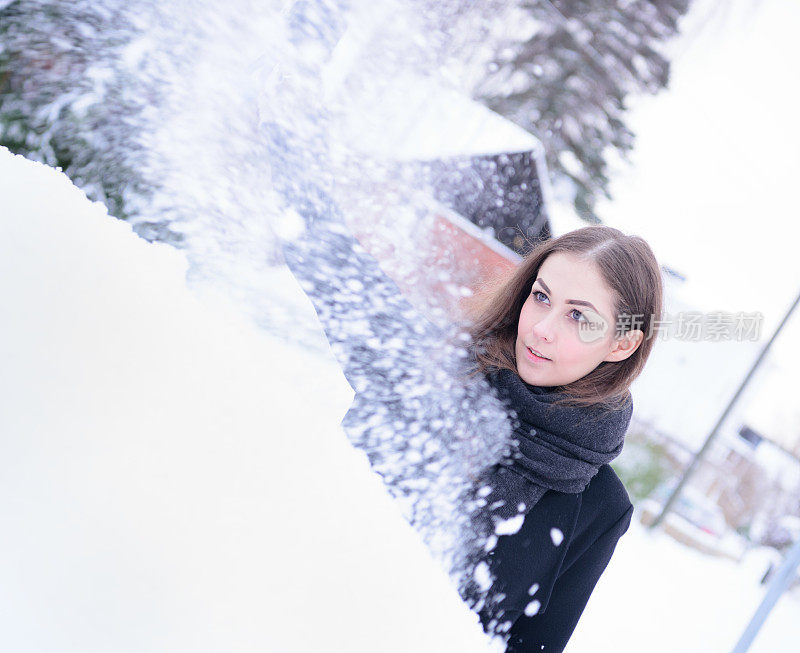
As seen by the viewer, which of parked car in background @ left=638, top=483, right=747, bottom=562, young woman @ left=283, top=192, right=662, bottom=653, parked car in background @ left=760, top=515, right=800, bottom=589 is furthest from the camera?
parked car in background @ left=638, top=483, right=747, bottom=562

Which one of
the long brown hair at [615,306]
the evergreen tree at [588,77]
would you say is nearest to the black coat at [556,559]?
the long brown hair at [615,306]

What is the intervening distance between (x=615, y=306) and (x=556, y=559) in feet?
0.88

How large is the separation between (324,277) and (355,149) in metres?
0.18

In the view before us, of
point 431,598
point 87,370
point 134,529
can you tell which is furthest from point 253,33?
point 431,598

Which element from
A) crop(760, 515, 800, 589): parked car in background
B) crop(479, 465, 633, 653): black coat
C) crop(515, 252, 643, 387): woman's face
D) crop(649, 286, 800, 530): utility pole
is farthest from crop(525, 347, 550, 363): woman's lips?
crop(760, 515, 800, 589): parked car in background

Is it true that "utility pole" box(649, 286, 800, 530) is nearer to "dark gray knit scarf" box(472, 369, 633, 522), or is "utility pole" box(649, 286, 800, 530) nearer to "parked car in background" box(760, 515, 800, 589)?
"parked car in background" box(760, 515, 800, 589)

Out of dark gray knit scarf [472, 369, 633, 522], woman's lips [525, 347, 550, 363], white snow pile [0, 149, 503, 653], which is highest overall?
woman's lips [525, 347, 550, 363]

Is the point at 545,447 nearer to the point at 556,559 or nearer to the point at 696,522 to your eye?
the point at 556,559

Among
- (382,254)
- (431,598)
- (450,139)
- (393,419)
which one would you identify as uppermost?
(450,139)

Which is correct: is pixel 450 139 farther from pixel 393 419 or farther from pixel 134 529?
pixel 134 529

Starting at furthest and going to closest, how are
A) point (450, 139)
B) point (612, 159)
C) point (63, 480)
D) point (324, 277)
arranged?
point (612, 159) → point (450, 139) → point (324, 277) → point (63, 480)

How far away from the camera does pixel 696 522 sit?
63.2 inches

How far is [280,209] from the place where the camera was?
0.57 m

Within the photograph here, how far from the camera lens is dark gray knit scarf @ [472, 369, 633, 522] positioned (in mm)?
574
